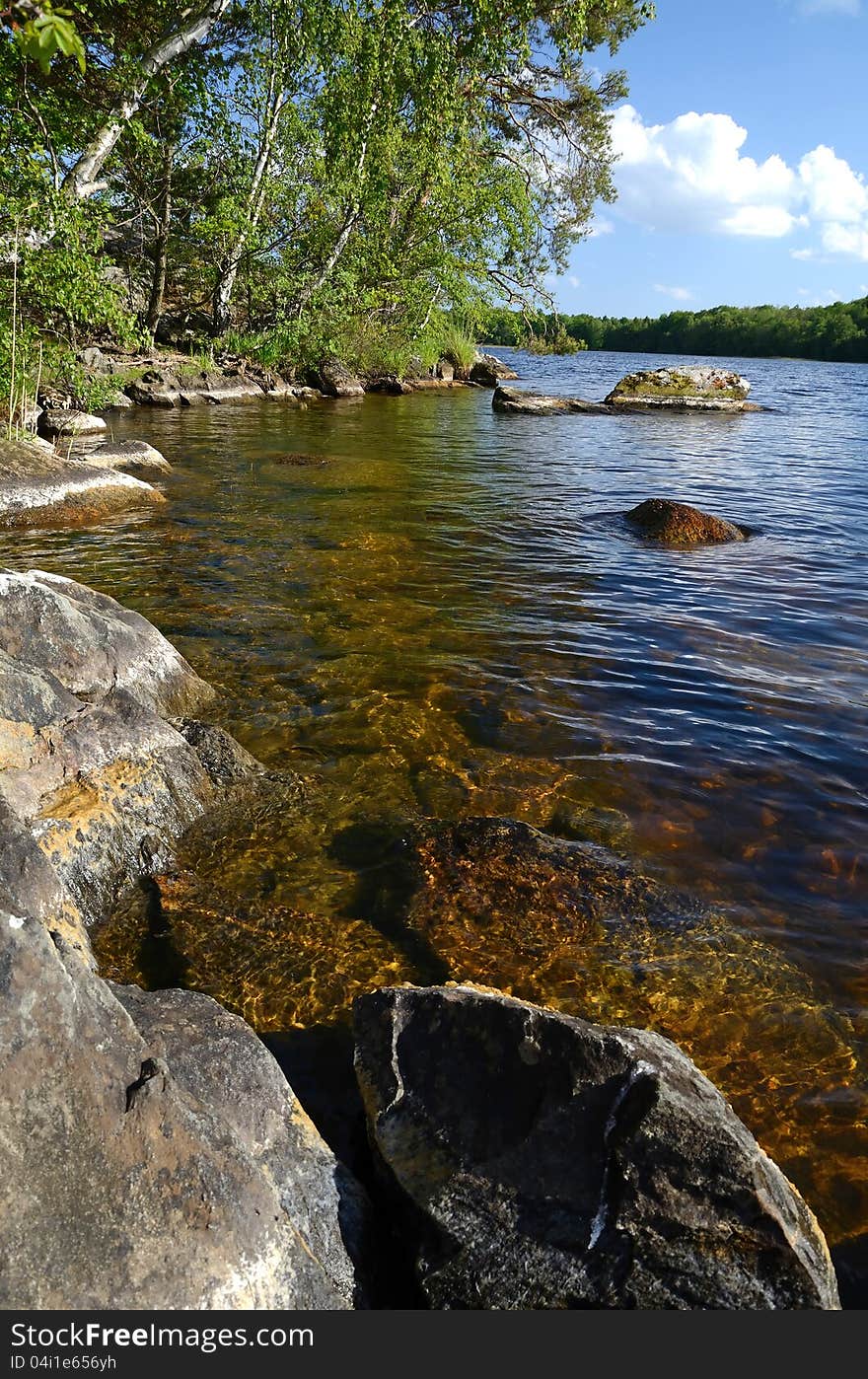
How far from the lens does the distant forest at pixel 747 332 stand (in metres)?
103

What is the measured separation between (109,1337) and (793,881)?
3890 mm

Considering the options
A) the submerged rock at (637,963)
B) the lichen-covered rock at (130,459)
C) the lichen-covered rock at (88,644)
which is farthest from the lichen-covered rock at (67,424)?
the submerged rock at (637,963)

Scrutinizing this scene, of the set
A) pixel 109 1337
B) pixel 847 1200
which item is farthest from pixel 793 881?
pixel 109 1337

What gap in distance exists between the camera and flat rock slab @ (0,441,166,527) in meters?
11.7

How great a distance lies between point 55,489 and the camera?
478 inches

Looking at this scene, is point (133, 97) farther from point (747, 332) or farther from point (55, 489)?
point (747, 332)

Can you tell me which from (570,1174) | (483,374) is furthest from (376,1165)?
(483,374)

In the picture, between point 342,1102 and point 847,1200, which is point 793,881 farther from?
point 342,1102

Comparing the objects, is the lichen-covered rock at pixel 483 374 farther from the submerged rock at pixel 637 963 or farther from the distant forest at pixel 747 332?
the submerged rock at pixel 637 963

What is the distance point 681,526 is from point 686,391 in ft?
87.4

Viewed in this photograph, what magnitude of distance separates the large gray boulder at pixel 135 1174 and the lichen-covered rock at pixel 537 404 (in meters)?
31.7

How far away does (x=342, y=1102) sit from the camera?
304 cm

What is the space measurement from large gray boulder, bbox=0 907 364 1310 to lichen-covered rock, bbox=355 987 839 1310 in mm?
315

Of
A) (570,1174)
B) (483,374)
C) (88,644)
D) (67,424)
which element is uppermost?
(483,374)
